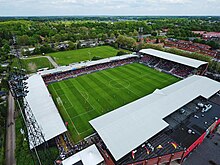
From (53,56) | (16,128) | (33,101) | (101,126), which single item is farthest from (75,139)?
(53,56)

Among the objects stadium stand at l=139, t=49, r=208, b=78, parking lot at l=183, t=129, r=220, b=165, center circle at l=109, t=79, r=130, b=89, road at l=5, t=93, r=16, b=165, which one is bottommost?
parking lot at l=183, t=129, r=220, b=165

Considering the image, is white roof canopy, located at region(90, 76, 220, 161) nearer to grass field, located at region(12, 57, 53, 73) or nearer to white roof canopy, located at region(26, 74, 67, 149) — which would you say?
white roof canopy, located at region(26, 74, 67, 149)

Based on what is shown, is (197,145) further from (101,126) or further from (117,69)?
(117,69)

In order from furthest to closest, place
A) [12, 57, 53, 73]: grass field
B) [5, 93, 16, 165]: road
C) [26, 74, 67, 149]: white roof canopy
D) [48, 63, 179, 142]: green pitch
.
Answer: [12, 57, 53, 73]: grass field, [48, 63, 179, 142]: green pitch, [26, 74, 67, 149]: white roof canopy, [5, 93, 16, 165]: road

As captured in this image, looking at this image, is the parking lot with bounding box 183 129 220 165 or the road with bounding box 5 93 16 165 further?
the road with bounding box 5 93 16 165

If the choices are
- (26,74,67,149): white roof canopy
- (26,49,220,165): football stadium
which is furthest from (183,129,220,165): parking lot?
(26,74,67,149): white roof canopy

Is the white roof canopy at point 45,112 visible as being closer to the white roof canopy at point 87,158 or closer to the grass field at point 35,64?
the white roof canopy at point 87,158

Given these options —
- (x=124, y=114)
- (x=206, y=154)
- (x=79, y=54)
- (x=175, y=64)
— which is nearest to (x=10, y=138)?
(x=124, y=114)

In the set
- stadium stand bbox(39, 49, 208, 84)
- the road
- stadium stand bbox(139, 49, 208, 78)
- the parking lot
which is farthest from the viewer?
stadium stand bbox(139, 49, 208, 78)
